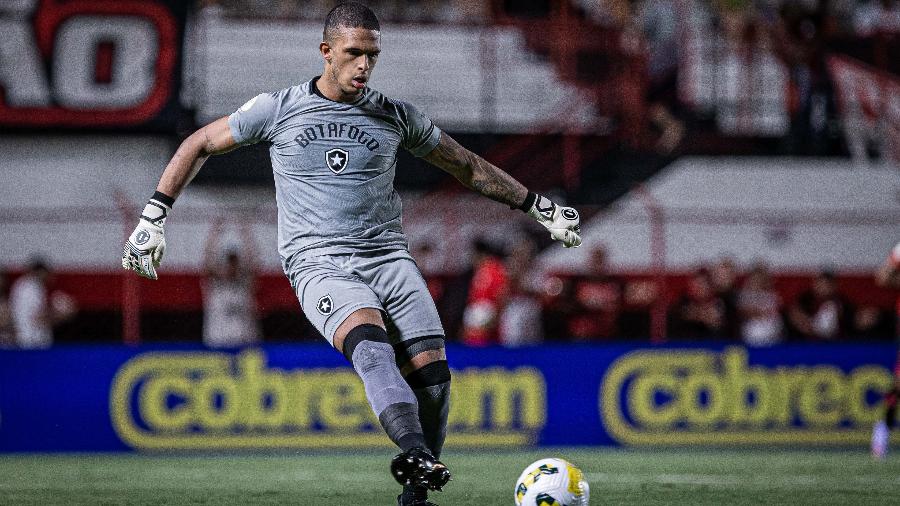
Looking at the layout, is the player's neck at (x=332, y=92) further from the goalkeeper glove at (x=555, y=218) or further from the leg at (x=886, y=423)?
the leg at (x=886, y=423)

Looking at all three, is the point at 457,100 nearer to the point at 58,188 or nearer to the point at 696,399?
the point at 58,188

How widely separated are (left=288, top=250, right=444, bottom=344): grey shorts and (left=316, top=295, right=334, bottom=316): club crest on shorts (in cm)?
2

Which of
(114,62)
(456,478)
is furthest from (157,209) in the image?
(114,62)

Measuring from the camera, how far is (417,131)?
6402 millimetres

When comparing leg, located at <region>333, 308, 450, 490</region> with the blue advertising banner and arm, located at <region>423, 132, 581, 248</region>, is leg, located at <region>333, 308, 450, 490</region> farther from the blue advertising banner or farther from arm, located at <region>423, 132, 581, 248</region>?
the blue advertising banner

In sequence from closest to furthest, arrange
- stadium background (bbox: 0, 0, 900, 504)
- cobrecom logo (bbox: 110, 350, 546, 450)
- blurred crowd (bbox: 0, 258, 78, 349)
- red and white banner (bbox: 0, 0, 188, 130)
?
cobrecom logo (bbox: 110, 350, 546, 450), stadium background (bbox: 0, 0, 900, 504), blurred crowd (bbox: 0, 258, 78, 349), red and white banner (bbox: 0, 0, 188, 130)

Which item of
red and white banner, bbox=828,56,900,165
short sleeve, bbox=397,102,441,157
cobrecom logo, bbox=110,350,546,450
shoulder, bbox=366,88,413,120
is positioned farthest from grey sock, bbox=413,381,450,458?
red and white banner, bbox=828,56,900,165

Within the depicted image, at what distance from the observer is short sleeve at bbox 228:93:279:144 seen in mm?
6145

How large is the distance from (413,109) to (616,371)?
24.6 ft

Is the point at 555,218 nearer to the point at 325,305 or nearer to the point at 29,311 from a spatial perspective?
the point at 325,305

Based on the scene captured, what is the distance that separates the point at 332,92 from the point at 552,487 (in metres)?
2.10

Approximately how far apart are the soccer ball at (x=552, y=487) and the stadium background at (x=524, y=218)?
6784mm

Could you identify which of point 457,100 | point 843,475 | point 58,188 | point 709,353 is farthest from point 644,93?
point 843,475

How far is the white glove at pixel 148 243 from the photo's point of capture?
19.8 feet
